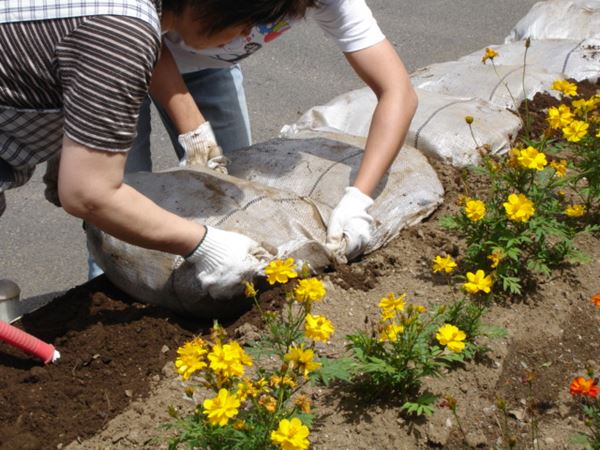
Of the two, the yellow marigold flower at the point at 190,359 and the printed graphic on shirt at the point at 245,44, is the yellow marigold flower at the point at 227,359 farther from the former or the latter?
the printed graphic on shirt at the point at 245,44

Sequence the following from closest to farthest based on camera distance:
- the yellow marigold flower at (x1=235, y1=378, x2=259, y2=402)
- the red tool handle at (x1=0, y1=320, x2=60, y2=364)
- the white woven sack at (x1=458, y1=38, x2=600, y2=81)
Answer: the yellow marigold flower at (x1=235, y1=378, x2=259, y2=402) → the red tool handle at (x1=0, y1=320, x2=60, y2=364) → the white woven sack at (x1=458, y1=38, x2=600, y2=81)

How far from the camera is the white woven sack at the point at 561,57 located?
4.32 m

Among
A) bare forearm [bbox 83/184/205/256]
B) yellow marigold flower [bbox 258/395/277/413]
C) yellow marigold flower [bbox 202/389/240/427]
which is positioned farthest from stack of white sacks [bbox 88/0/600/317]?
yellow marigold flower [bbox 202/389/240/427]

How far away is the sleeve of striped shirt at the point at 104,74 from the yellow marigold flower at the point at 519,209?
1090 mm

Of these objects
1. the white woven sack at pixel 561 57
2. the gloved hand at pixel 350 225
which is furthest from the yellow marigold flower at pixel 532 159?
the white woven sack at pixel 561 57

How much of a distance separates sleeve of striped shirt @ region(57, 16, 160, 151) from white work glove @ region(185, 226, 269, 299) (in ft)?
1.91

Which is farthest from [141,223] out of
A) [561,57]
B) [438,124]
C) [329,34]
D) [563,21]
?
[563,21]

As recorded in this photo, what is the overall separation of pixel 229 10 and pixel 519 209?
39.0 inches

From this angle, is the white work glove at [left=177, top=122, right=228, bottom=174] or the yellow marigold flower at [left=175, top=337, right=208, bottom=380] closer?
the yellow marigold flower at [left=175, top=337, right=208, bottom=380]

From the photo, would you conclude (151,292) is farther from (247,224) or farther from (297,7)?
(297,7)

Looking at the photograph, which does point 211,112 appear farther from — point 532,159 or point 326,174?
point 532,159

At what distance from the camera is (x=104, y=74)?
1960 millimetres

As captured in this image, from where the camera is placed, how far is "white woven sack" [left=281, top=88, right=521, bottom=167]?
361 cm

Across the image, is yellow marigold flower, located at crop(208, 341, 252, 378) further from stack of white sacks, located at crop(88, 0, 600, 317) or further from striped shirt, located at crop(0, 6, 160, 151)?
stack of white sacks, located at crop(88, 0, 600, 317)
